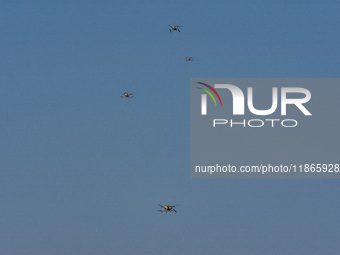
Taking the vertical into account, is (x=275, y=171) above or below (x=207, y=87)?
below

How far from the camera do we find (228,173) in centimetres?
17200

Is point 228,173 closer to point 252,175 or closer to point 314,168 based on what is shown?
point 252,175

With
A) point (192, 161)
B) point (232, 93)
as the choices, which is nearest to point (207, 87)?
point (232, 93)

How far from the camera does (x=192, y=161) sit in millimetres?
173000

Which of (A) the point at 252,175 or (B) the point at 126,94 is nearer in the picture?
(A) the point at 252,175

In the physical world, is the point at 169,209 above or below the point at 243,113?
below

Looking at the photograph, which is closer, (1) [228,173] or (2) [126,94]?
(1) [228,173]

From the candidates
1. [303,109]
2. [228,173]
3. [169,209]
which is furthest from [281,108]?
[169,209]

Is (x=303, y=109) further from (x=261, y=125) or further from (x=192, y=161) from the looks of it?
(x=192, y=161)

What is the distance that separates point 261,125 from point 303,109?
942 cm

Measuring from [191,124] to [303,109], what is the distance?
73.8 feet

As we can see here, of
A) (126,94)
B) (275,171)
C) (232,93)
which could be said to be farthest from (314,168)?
(126,94)

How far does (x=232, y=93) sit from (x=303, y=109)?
1444 centimetres

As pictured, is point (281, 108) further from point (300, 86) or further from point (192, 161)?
point (192, 161)
